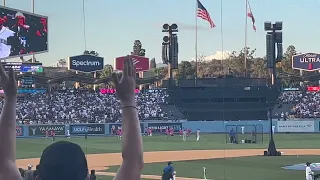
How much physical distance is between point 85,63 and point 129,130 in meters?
76.9

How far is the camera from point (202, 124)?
6519 cm

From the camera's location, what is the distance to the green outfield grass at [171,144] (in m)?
46.9

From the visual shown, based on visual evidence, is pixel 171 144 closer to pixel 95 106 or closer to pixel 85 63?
pixel 95 106

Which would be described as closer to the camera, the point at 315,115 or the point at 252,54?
the point at 315,115

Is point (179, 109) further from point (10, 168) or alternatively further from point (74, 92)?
point (10, 168)

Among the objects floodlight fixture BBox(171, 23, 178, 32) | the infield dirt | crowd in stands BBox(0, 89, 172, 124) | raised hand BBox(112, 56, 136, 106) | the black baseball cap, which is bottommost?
the infield dirt

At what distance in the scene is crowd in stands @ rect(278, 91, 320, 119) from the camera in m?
70.5

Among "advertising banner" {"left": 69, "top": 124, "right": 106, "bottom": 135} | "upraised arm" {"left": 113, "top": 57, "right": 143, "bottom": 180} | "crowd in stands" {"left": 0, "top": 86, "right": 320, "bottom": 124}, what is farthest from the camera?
"crowd in stands" {"left": 0, "top": 86, "right": 320, "bottom": 124}

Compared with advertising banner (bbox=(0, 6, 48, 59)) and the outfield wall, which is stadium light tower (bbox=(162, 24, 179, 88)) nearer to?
the outfield wall

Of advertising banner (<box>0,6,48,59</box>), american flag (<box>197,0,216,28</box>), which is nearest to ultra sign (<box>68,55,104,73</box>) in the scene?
american flag (<box>197,0,216,28</box>)

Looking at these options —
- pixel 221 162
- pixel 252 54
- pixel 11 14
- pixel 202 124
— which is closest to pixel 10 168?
pixel 221 162

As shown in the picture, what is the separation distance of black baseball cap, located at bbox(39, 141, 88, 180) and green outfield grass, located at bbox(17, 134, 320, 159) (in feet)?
127

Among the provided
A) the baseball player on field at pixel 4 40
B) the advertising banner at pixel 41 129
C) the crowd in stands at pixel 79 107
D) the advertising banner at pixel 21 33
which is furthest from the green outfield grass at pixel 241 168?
the crowd in stands at pixel 79 107

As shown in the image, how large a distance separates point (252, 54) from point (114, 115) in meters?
75.1
